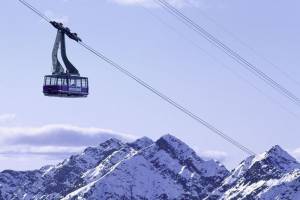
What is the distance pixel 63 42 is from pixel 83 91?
24.5ft

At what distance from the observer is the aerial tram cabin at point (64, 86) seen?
102 m

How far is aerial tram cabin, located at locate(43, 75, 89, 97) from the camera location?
333 ft

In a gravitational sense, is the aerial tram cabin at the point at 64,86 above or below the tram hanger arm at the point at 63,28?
below

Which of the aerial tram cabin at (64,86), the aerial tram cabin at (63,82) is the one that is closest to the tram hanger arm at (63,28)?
the aerial tram cabin at (63,82)

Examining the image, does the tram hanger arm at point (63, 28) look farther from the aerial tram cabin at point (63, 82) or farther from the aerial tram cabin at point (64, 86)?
the aerial tram cabin at point (64, 86)

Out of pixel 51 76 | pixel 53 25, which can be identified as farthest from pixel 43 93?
pixel 53 25

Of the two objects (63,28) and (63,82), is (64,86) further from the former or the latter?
(63,28)

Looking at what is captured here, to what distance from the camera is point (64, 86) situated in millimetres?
101562

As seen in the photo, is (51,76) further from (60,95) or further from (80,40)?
(80,40)

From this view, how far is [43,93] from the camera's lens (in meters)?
103

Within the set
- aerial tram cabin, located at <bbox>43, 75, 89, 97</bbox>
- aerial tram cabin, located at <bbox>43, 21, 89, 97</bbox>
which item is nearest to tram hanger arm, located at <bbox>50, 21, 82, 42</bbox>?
aerial tram cabin, located at <bbox>43, 21, 89, 97</bbox>

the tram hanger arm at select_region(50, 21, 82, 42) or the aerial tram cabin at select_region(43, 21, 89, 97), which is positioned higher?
the tram hanger arm at select_region(50, 21, 82, 42)

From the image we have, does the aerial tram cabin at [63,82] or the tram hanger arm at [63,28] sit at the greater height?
the tram hanger arm at [63,28]

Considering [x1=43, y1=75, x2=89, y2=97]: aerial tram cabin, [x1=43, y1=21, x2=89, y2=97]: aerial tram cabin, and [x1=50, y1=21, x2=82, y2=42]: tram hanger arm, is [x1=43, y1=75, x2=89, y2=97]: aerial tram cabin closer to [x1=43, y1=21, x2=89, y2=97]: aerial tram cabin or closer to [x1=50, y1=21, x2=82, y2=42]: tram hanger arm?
[x1=43, y1=21, x2=89, y2=97]: aerial tram cabin
